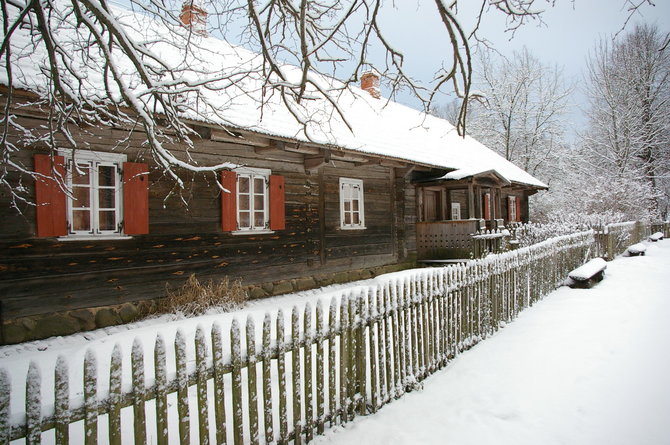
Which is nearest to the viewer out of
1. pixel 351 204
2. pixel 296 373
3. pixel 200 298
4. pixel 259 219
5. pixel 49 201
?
pixel 296 373

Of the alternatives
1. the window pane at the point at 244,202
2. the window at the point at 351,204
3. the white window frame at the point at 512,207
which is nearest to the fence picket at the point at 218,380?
the window pane at the point at 244,202

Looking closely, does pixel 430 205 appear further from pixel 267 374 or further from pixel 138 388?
pixel 138 388

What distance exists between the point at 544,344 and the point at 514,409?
199cm

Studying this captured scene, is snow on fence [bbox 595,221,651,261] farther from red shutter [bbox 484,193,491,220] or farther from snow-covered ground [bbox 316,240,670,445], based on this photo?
snow-covered ground [bbox 316,240,670,445]

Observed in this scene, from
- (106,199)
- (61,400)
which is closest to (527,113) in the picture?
(106,199)

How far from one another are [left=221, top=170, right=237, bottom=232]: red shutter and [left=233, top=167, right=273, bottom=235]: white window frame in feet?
0.49

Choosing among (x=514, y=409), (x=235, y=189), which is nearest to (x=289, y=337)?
(x=514, y=409)

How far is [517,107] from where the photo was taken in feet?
87.2

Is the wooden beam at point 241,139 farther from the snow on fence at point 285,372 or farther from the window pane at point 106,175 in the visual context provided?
the snow on fence at point 285,372

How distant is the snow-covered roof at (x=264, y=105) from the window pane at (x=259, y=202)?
1.66 m

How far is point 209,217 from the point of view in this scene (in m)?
7.94

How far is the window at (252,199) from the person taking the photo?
8.62m

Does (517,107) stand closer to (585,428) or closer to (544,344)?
(544,344)

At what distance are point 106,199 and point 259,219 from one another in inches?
126
